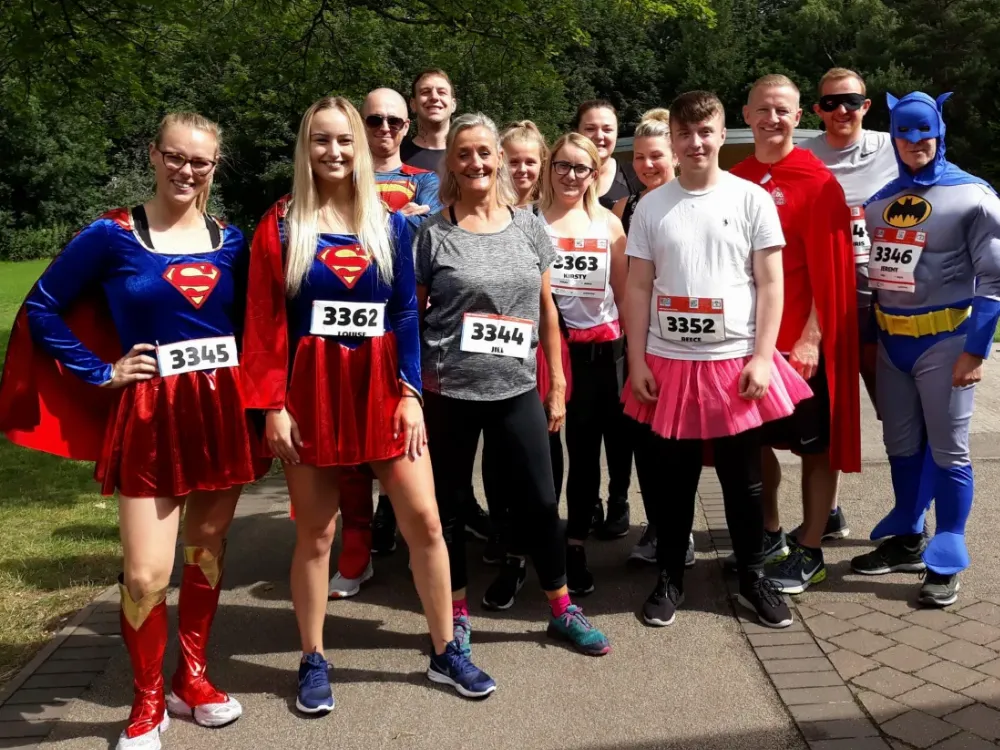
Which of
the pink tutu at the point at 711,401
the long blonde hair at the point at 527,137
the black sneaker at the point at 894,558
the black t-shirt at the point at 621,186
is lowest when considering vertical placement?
the black sneaker at the point at 894,558

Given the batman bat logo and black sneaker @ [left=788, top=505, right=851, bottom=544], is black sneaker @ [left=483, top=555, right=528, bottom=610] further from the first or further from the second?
the batman bat logo

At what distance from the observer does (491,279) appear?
11.1 feet

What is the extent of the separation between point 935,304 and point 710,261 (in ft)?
3.47

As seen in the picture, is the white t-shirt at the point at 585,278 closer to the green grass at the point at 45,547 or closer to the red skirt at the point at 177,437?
the red skirt at the point at 177,437

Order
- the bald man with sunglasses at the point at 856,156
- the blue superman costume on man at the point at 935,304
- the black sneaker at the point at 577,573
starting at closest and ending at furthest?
1. the blue superman costume on man at the point at 935,304
2. the black sneaker at the point at 577,573
3. the bald man with sunglasses at the point at 856,156

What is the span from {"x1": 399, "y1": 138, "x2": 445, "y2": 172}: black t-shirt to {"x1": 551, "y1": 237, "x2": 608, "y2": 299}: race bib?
3.05ft

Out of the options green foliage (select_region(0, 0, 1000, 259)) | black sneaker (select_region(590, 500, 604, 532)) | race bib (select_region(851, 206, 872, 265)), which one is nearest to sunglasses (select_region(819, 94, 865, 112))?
race bib (select_region(851, 206, 872, 265))

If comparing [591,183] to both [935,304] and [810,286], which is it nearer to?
[810,286]

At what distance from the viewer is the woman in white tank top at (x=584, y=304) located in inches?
160

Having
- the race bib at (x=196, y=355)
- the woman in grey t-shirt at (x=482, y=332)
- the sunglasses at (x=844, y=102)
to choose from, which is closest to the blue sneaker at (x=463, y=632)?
the woman in grey t-shirt at (x=482, y=332)

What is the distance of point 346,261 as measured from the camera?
3053 mm

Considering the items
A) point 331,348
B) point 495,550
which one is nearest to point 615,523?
point 495,550

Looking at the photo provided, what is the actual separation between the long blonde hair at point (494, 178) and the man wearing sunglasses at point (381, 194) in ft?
1.72

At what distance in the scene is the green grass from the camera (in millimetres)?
4098
